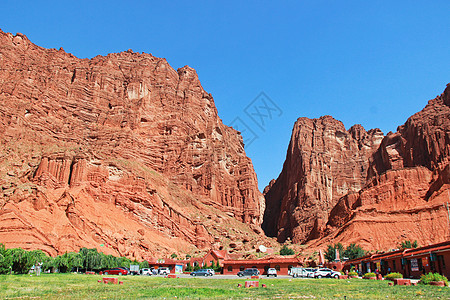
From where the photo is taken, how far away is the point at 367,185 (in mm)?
108688

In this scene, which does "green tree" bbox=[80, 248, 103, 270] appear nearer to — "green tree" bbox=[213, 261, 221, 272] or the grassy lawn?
"green tree" bbox=[213, 261, 221, 272]

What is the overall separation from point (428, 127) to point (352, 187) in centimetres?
6979

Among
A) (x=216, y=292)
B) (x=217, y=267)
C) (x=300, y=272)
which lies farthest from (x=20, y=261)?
(x=300, y=272)

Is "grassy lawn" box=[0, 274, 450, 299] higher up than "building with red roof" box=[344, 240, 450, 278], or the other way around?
"building with red roof" box=[344, 240, 450, 278]

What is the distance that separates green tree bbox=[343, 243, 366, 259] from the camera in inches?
3044

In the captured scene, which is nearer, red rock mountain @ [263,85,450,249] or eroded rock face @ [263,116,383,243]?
red rock mountain @ [263,85,450,249]

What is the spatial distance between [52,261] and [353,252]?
173ft

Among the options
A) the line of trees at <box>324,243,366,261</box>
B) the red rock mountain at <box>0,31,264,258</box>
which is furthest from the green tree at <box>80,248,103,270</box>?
the line of trees at <box>324,243,366,261</box>

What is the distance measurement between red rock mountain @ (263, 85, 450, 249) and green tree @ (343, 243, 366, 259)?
5.61 metres

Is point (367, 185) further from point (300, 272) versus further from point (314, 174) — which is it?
point (314, 174)

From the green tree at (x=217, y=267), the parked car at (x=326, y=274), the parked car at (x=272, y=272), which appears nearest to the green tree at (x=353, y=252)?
the parked car at (x=272, y=272)

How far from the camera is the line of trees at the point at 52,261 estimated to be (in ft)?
163

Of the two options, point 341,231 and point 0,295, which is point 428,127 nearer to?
point 341,231

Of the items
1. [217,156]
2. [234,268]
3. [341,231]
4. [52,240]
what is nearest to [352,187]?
[217,156]
